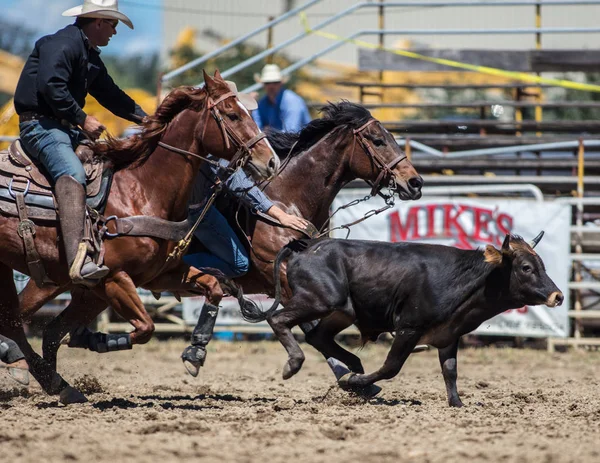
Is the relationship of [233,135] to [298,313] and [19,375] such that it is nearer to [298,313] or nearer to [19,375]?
[298,313]

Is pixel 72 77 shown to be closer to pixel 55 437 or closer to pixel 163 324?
pixel 55 437

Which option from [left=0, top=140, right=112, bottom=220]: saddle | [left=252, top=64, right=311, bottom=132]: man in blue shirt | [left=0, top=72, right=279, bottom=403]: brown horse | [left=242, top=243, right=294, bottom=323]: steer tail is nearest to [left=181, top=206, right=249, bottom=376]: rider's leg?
[left=242, top=243, right=294, bottom=323]: steer tail

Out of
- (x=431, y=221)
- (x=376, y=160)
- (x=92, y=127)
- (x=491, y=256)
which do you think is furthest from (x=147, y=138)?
(x=431, y=221)

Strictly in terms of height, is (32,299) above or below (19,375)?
above

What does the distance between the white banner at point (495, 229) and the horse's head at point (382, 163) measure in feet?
11.8

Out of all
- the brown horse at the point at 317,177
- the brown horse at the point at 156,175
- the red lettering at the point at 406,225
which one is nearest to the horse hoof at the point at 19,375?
the brown horse at the point at 156,175

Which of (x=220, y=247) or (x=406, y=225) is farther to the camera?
(x=406, y=225)

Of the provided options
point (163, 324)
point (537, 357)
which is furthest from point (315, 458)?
point (163, 324)

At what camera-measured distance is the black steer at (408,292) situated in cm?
637

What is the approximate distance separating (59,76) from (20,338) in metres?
1.96

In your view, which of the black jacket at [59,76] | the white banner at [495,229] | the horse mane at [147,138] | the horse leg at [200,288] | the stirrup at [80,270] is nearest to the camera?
the stirrup at [80,270]

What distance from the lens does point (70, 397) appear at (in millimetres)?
6520

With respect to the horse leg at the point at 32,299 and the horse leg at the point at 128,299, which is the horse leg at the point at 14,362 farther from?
the horse leg at the point at 32,299

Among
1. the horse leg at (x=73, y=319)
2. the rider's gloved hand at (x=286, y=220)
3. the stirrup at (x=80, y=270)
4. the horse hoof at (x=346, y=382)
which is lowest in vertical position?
the horse hoof at (x=346, y=382)
